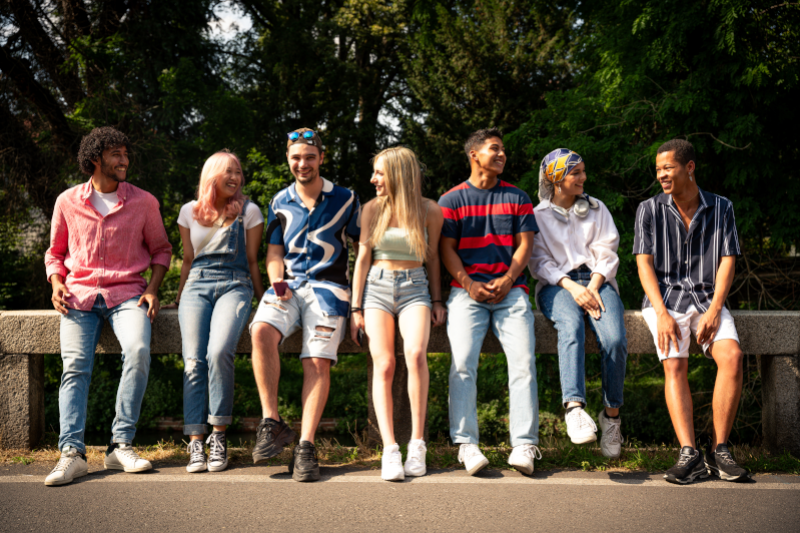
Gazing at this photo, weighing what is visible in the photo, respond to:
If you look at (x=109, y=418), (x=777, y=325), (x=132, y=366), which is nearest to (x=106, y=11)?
(x=109, y=418)

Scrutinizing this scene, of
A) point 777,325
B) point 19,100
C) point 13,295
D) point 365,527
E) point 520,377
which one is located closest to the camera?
point 365,527

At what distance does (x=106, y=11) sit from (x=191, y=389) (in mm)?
8834

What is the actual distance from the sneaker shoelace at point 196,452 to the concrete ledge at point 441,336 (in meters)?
0.64

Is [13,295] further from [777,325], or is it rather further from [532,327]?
[777,325]

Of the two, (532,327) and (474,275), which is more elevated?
(474,275)

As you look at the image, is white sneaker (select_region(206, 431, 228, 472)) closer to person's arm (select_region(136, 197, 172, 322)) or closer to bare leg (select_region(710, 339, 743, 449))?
person's arm (select_region(136, 197, 172, 322))

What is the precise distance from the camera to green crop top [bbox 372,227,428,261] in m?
3.83

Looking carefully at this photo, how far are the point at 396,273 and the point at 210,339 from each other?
117 centimetres

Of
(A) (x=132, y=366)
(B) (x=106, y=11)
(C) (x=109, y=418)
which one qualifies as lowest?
(C) (x=109, y=418)

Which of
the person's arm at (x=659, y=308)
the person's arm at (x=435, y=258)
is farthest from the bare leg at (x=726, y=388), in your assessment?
the person's arm at (x=435, y=258)

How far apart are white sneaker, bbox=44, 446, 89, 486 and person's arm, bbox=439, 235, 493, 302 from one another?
2373 mm

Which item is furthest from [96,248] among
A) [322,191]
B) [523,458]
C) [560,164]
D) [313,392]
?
[560,164]

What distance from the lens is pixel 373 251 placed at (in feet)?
12.8

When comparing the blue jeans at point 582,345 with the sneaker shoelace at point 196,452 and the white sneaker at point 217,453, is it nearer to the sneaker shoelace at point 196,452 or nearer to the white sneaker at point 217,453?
the white sneaker at point 217,453
